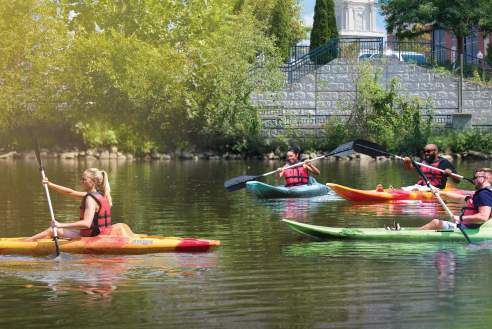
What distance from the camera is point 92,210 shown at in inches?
604

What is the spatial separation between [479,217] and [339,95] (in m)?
35.9

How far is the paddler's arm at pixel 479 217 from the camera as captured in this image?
1641 cm

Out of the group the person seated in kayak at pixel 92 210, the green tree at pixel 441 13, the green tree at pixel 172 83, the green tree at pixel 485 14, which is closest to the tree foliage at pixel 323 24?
the green tree at pixel 172 83

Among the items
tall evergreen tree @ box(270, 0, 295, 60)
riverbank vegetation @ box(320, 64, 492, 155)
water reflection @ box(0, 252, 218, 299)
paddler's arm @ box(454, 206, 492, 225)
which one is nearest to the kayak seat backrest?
water reflection @ box(0, 252, 218, 299)

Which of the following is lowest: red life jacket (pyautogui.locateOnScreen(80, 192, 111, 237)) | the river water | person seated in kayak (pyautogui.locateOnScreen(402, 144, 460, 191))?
the river water

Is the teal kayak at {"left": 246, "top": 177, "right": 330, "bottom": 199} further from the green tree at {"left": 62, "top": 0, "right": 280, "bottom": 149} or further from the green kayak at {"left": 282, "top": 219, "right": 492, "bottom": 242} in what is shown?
the green tree at {"left": 62, "top": 0, "right": 280, "bottom": 149}

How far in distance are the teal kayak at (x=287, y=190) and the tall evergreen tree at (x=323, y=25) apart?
3069 centimetres

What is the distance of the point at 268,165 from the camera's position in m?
44.2

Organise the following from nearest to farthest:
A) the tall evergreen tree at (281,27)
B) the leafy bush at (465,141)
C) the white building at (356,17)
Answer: the leafy bush at (465,141) → the tall evergreen tree at (281,27) → the white building at (356,17)

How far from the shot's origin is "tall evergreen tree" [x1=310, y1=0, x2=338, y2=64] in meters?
57.5

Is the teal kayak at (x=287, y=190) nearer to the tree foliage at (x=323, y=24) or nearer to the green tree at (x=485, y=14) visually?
the green tree at (x=485, y=14)

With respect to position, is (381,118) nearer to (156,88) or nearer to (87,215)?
(156,88)

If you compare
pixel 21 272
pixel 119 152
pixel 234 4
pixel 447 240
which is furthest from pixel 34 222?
pixel 234 4

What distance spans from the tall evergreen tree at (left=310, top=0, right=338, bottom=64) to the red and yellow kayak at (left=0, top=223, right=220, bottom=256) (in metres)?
41.6
